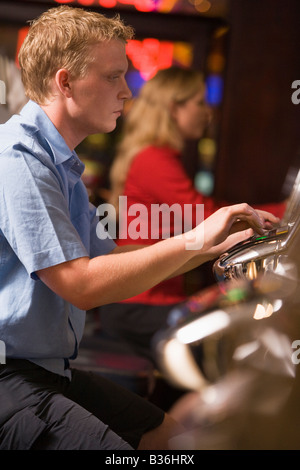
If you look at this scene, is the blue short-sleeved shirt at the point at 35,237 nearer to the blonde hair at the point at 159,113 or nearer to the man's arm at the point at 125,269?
the man's arm at the point at 125,269

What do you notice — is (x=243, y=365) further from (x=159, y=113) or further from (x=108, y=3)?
(x=108, y=3)

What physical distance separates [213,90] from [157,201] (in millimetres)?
1556

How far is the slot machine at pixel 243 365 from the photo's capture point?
87cm

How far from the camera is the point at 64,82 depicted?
1.26m

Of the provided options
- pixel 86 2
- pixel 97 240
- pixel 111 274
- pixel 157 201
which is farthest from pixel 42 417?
pixel 86 2

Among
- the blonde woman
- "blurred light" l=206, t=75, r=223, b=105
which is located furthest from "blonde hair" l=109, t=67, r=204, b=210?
"blurred light" l=206, t=75, r=223, b=105

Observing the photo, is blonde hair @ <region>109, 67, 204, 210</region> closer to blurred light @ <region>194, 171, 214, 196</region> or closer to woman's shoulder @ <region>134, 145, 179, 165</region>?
woman's shoulder @ <region>134, 145, 179, 165</region>

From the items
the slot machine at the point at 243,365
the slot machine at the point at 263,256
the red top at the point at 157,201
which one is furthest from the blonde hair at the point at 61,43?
the red top at the point at 157,201

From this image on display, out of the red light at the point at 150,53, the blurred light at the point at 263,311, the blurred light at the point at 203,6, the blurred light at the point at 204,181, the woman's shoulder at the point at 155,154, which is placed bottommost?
the blurred light at the point at 204,181

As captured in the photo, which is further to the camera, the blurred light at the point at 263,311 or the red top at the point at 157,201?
the red top at the point at 157,201

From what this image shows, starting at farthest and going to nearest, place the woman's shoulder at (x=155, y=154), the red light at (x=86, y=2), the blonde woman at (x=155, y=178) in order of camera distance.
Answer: the red light at (x=86, y=2)
the woman's shoulder at (x=155, y=154)
the blonde woman at (x=155, y=178)

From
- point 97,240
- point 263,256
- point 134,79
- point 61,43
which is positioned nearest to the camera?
point 263,256
